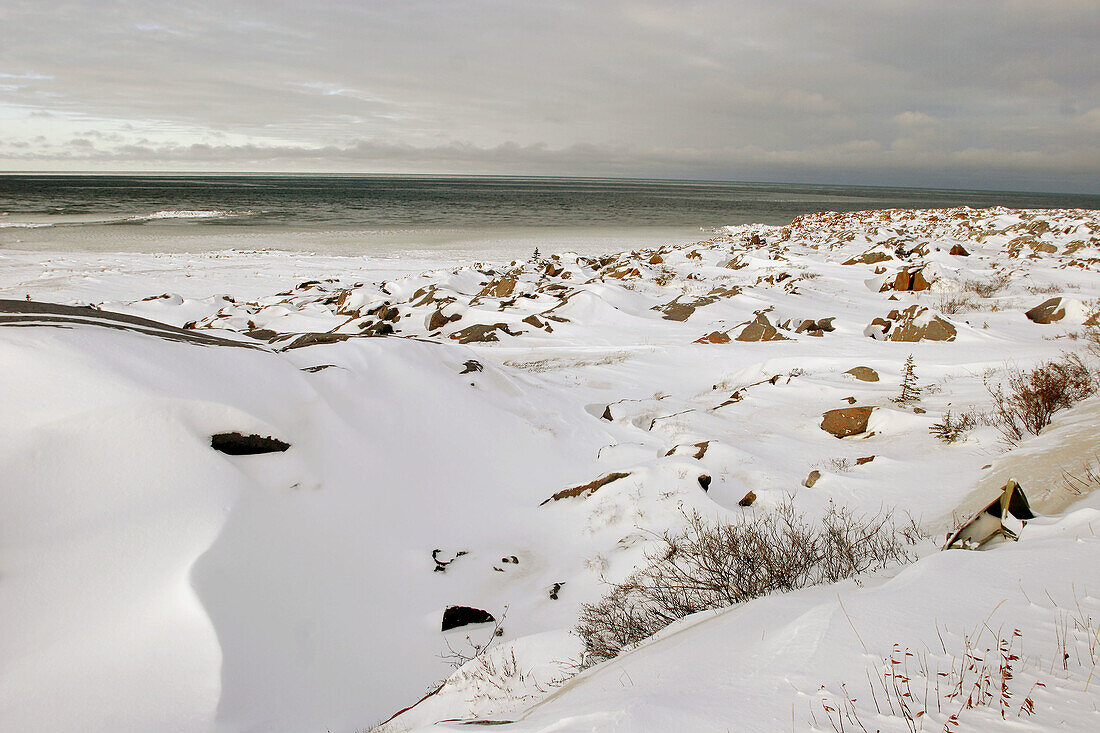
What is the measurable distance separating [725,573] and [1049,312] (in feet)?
38.4

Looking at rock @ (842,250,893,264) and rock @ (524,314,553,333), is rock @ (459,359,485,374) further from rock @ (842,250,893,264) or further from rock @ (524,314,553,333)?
rock @ (842,250,893,264)

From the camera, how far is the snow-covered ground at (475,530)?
2469 millimetres

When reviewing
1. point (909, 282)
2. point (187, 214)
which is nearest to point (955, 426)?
point (909, 282)

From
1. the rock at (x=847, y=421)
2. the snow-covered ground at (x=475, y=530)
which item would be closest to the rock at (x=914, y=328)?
the snow-covered ground at (x=475, y=530)

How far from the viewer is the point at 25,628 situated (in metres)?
3.59

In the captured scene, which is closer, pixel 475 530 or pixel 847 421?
pixel 475 530

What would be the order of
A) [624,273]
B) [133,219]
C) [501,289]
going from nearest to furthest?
[501,289], [624,273], [133,219]

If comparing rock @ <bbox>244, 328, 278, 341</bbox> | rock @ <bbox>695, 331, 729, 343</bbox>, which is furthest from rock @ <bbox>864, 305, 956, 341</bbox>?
rock @ <bbox>244, 328, 278, 341</bbox>

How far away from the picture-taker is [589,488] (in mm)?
6383

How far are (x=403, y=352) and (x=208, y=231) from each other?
110 ft

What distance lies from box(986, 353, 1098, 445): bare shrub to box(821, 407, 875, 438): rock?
132 centimetres

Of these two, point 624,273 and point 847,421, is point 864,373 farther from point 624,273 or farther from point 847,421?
point 624,273

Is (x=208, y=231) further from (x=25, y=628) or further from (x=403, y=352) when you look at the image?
(x=25, y=628)

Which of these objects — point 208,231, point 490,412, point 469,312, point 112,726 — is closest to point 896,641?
point 112,726
